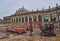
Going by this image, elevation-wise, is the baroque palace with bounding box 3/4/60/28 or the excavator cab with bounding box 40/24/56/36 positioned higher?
the baroque palace with bounding box 3/4/60/28

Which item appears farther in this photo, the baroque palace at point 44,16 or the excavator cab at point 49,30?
the baroque palace at point 44,16

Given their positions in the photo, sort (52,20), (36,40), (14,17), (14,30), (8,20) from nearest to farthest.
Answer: (36,40)
(14,30)
(52,20)
(14,17)
(8,20)

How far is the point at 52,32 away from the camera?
21.4 m

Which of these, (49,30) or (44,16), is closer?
(49,30)

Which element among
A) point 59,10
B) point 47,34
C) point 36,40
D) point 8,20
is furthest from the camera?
point 8,20

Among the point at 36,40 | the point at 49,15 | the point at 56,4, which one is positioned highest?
the point at 56,4

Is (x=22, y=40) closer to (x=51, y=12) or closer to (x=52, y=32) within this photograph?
(x=52, y=32)

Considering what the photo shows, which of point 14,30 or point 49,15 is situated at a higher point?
point 49,15

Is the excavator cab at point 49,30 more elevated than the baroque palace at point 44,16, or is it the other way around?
the baroque palace at point 44,16

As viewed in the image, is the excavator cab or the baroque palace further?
the baroque palace

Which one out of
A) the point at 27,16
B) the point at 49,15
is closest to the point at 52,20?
the point at 49,15

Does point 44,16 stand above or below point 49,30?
above

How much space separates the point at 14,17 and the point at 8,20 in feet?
25.9

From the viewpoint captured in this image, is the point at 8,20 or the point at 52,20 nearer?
the point at 52,20
